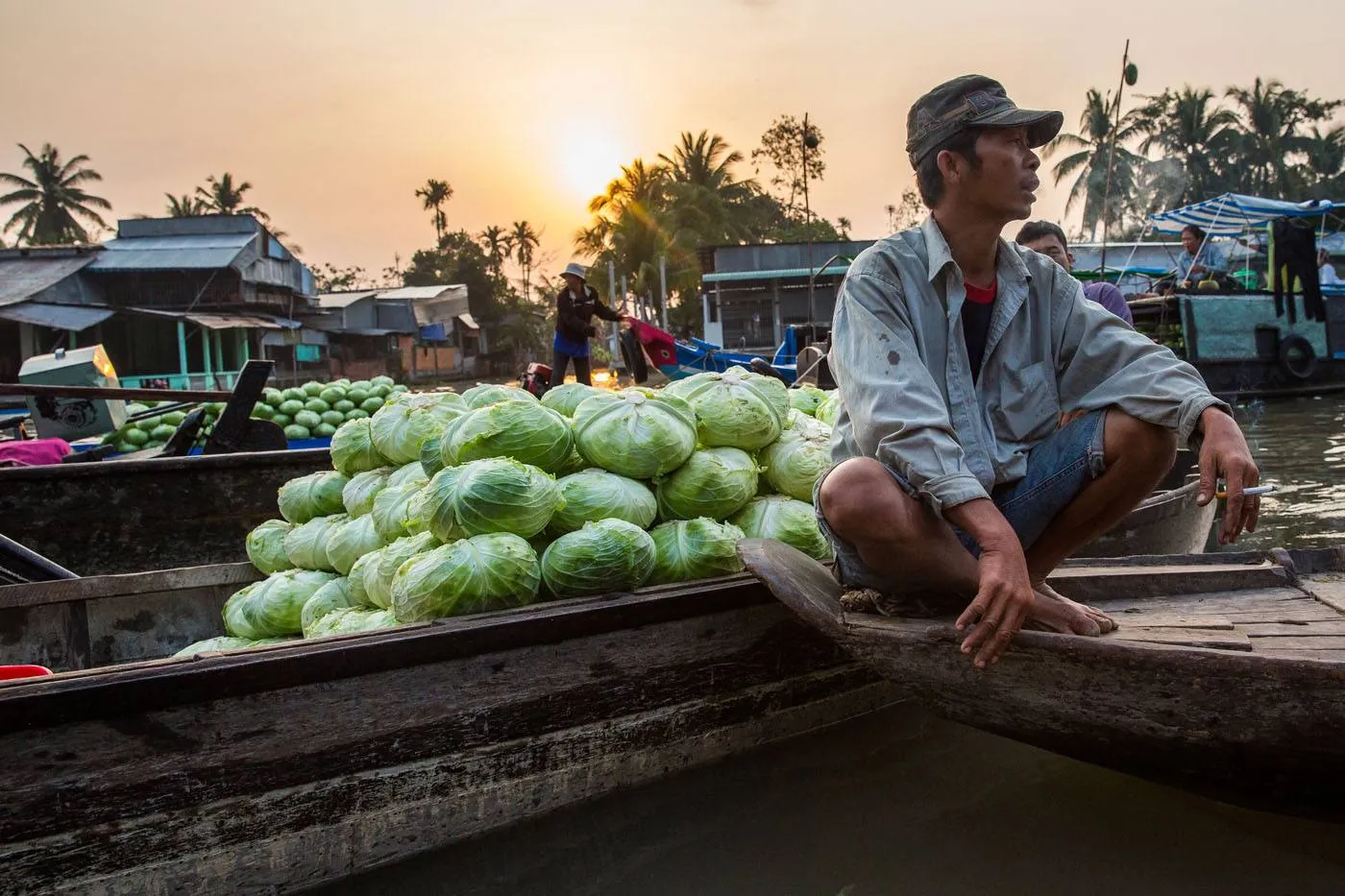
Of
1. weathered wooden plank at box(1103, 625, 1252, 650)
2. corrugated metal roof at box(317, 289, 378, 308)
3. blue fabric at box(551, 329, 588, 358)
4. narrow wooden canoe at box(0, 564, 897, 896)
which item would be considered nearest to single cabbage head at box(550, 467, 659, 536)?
narrow wooden canoe at box(0, 564, 897, 896)

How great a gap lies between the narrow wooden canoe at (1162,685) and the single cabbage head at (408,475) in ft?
4.19

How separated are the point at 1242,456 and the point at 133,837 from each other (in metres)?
2.53

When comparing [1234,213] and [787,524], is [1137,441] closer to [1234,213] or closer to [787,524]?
[787,524]

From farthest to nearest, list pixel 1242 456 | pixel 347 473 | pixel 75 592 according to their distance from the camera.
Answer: pixel 347 473
pixel 75 592
pixel 1242 456

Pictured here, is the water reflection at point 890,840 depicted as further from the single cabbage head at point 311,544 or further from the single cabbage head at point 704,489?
the single cabbage head at point 311,544

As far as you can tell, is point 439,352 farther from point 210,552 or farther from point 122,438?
point 210,552

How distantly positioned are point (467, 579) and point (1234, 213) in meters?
16.8

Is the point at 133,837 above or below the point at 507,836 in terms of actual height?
above

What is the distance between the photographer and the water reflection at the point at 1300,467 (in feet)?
18.5

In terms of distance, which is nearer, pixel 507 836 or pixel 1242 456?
pixel 1242 456

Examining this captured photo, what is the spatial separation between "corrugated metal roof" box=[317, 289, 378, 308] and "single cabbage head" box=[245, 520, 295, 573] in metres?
30.7

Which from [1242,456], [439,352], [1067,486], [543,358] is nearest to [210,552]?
[1067,486]

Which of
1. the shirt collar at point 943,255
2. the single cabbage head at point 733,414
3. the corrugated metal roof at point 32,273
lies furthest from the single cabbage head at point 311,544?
the corrugated metal roof at point 32,273

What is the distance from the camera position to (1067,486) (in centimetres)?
220
